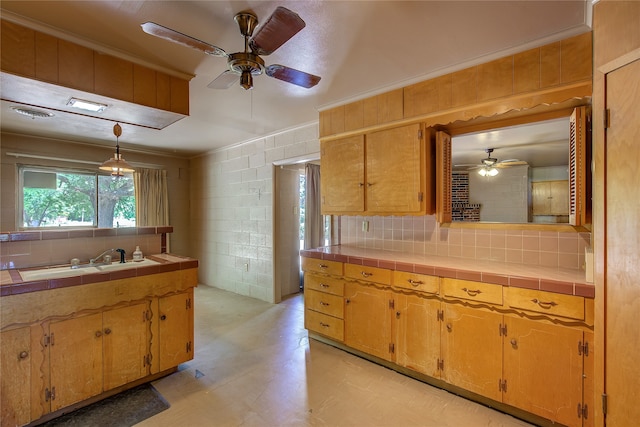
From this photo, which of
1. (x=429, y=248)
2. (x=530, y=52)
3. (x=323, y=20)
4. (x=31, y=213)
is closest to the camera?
(x=323, y=20)

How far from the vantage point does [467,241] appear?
2.55 m

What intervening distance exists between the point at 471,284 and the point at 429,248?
30.0 inches

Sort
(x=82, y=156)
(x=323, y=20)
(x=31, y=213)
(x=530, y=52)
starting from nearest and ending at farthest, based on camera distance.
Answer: (x=323, y=20) → (x=530, y=52) → (x=31, y=213) → (x=82, y=156)

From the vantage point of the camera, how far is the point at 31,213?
4.07m

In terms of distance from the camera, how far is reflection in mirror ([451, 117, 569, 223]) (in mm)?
2090

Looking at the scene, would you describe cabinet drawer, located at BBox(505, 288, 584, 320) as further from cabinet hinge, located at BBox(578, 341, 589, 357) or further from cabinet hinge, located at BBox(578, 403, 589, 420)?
cabinet hinge, located at BBox(578, 403, 589, 420)

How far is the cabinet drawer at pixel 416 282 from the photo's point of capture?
86.3 inches

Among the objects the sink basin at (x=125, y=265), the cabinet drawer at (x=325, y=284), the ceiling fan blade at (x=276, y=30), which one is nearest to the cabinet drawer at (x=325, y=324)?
the cabinet drawer at (x=325, y=284)

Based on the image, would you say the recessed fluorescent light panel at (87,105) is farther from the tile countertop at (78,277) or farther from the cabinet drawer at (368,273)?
the cabinet drawer at (368,273)

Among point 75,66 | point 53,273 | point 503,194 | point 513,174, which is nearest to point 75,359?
point 53,273

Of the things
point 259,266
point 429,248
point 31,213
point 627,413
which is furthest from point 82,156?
point 627,413

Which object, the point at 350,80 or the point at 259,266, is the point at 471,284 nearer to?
the point at 350,80

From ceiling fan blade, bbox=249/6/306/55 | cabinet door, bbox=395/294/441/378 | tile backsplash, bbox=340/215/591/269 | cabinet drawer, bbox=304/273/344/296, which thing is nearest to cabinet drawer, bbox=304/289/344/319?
cabinet drawer, bbox=304/273/344/296

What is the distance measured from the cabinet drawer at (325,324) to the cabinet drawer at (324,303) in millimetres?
48
